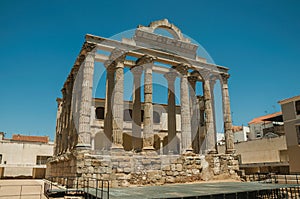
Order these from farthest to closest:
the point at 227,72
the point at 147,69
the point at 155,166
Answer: the point at 227,72 → the point at 147,69 → the point at 155,166

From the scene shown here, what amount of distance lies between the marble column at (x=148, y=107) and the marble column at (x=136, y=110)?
1.37 m

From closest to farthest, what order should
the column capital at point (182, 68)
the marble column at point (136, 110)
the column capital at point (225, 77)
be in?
1. the marble column at point (136, 110)
2. the column capital at point (182, 68)
3. the column capital at point (225, 77)

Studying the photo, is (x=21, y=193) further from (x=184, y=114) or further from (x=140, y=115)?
(x=184, y=114)

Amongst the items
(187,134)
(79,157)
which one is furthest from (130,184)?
(187,134)

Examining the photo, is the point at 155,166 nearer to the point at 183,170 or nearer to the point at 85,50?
the point at 183,170

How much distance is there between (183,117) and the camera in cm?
1891

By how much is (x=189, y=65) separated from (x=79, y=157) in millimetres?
11361

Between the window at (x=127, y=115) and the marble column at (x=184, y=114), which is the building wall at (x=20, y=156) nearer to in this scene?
the window at (x=127, y=115)

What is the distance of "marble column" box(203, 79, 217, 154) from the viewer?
20141mm

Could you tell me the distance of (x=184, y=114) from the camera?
18.9m

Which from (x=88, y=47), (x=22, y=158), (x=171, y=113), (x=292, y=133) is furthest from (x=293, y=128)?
(x=22, y=158)

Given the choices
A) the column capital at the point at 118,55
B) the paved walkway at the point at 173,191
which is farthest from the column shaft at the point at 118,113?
the paved walkway at the point at 173,191

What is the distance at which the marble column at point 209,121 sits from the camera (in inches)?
793

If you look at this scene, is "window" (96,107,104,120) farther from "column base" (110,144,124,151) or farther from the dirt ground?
"column base" (110,144,124,151)
